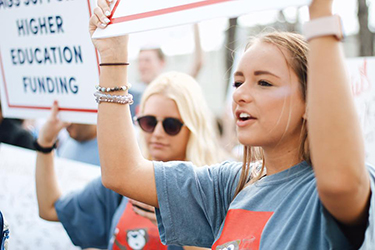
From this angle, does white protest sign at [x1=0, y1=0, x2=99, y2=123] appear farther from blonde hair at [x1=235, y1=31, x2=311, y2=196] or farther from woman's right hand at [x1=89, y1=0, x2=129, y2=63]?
blonde hair at [x1=235, y1=31, x2=311, y2=196]

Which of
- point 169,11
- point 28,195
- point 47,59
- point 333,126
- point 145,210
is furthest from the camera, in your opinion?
point 28,195

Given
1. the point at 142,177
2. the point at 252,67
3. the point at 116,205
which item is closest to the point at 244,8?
the point at 252,67

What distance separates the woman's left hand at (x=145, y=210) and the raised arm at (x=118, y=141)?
0.42m

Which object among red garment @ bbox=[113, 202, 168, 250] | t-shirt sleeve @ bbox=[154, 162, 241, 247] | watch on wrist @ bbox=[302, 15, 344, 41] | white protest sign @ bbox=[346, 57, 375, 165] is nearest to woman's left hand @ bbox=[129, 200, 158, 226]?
red garment @ bbox=[113, 202, 168, 250]

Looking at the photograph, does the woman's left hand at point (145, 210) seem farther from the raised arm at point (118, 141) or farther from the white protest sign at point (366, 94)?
the white protest sign at point (366, 94)

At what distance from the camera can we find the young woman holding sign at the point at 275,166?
100 centimetres

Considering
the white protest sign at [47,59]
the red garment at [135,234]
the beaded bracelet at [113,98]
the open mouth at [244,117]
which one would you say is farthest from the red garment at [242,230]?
the white protest sign at [47,59]

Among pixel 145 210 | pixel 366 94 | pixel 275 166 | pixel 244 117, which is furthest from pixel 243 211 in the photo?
pixel 366 94

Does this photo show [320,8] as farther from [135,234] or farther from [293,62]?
[135,234]

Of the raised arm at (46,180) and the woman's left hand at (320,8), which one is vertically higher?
the woman's left hand at (320,8)

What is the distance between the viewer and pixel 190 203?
151 centimetres

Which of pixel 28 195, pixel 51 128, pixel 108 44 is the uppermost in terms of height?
pixel 108 44

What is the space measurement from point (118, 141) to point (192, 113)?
2.92 ft

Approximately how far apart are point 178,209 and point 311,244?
493 millimetres
